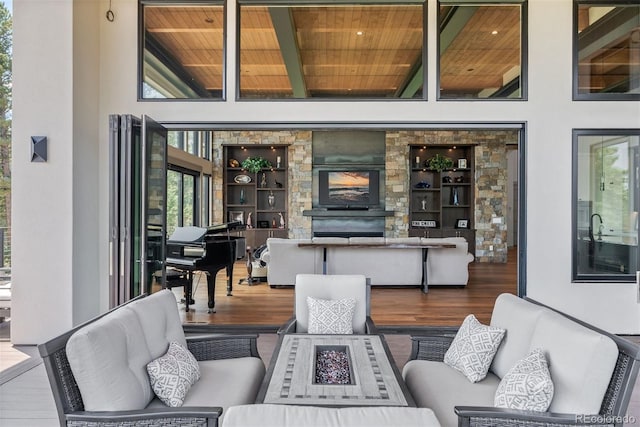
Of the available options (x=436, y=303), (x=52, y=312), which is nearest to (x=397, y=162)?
(x=436, y=303)

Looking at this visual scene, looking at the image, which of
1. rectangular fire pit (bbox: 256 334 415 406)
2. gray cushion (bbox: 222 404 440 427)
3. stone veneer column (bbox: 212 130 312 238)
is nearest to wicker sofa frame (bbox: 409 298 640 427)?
rectangular fire pit (bbox: 256 334 415 406)

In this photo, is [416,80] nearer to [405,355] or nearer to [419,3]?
[419,3]

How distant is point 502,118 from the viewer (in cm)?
442

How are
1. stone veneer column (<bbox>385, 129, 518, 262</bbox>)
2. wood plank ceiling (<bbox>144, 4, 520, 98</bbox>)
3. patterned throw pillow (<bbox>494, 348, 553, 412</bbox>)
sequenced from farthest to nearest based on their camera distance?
stone veneer column (<bbox>385, 129, 518, 262</bbox>) < wood plank ceiling (<bbox>144, 4, 520, 98</bbox>) < patterned throw pillow (<bbox>494, 348, 553, 412</bbox>)

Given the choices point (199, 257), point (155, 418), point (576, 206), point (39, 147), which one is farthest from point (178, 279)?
point (576, 206)

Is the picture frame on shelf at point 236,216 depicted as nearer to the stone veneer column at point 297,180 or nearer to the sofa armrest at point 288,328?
the stone veneer column at point 297,180

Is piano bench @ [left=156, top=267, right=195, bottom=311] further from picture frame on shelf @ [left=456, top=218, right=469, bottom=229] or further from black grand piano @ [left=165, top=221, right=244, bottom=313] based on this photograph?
picture frame on shelf @ [left=456, top=218, right=469, bottom=229]

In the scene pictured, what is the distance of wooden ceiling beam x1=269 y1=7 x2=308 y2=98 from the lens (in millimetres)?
4715

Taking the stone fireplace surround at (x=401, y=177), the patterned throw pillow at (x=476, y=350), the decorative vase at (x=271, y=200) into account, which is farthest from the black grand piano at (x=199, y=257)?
the decorative vase at (x=271, y=200)

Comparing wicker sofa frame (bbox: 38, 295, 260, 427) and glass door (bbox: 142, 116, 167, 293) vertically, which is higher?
glass door (bbox: 142, 116, 167, 293)

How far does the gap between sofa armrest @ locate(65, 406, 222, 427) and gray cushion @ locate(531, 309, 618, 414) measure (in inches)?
60.0

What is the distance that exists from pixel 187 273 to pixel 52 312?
5.37 ft

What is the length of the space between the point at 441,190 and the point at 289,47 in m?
5.86

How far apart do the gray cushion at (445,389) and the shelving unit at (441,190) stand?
7489 millimetres
